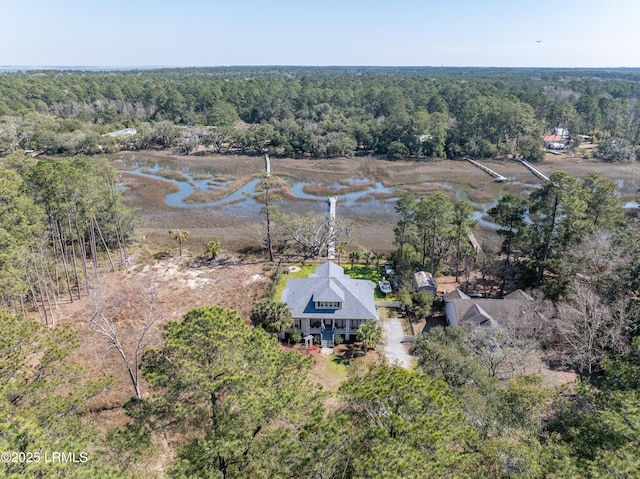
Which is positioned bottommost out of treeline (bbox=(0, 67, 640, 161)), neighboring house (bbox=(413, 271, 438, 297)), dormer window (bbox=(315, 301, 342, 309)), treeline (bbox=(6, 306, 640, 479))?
neighboring house (bbox=(413, 271, 438, 297))

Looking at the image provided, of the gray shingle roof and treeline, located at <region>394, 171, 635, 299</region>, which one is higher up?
treeline, located at <region>394, 171, 635, 299</region>

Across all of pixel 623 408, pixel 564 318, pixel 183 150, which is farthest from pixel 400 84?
pixel 623 408

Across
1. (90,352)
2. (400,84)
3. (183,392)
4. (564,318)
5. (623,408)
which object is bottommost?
(90,352)

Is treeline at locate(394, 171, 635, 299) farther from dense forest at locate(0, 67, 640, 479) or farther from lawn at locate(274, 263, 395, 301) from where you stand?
lawn at locate(274, 263, 395, 301)

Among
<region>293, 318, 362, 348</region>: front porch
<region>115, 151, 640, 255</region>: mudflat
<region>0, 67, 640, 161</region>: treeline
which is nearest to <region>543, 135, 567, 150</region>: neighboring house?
<region>0, 67, 640, 161</region>: treeline

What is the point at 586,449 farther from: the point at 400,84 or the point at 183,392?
the point at 400,84

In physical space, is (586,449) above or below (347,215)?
above

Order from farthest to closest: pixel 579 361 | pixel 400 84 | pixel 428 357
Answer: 1. pixel 400 84
2. pixel 579 361
3. pixel 428 357

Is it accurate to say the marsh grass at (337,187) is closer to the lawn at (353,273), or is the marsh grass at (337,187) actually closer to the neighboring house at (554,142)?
the lawn at (353,273)
